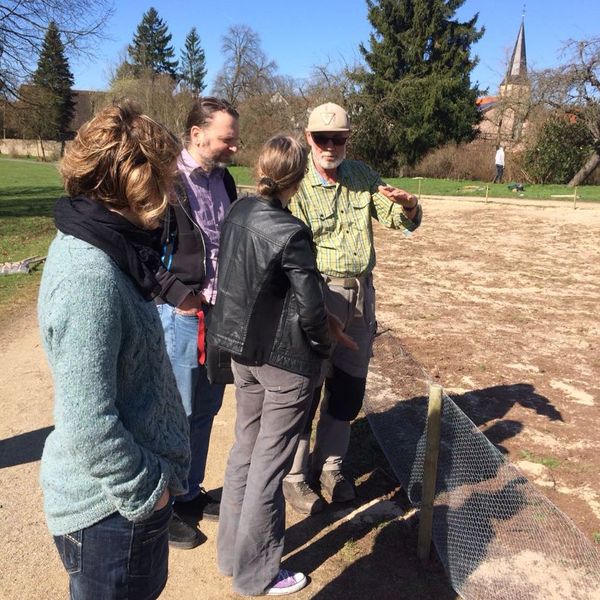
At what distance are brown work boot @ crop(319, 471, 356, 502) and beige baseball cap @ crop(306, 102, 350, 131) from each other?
195 centimetres

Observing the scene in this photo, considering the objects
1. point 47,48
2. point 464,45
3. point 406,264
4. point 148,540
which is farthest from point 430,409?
point 464,45

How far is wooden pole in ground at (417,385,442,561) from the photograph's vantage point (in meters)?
2.78

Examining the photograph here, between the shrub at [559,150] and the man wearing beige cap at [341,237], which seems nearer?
the man wearing beige cap at [341,237]

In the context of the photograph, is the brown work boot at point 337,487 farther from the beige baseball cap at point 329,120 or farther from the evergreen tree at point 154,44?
the evergreen tree at point 154,44

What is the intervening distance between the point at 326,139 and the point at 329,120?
11 cm

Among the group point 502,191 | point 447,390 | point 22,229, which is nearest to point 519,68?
point 502,191

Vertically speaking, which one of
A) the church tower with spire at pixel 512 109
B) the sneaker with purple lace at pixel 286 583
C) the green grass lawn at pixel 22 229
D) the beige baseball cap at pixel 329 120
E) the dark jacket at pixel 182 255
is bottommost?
the green grass lawn at pixel 22 229

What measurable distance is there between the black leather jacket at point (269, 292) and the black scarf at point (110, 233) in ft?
2.95

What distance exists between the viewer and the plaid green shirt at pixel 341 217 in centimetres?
318

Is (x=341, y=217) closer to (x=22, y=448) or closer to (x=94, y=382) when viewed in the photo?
(x=94, y=382)

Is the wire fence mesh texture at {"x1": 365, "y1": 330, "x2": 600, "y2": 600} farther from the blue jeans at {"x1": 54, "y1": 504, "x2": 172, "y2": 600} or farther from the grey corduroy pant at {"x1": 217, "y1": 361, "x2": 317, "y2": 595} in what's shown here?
the blue jeans at {"x1": 54, "y1": 504, "x2": 172, "y2": 600}

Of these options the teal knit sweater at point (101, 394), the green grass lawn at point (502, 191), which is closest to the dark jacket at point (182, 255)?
the teal knit sweater at point (101, 394)

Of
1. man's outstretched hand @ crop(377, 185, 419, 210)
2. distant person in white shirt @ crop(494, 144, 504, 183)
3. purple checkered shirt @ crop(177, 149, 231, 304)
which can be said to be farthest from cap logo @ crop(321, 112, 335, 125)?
distant person in white shirt @ crop(494, 144, 504, 183)

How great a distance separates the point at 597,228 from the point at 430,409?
1329 centimetres
